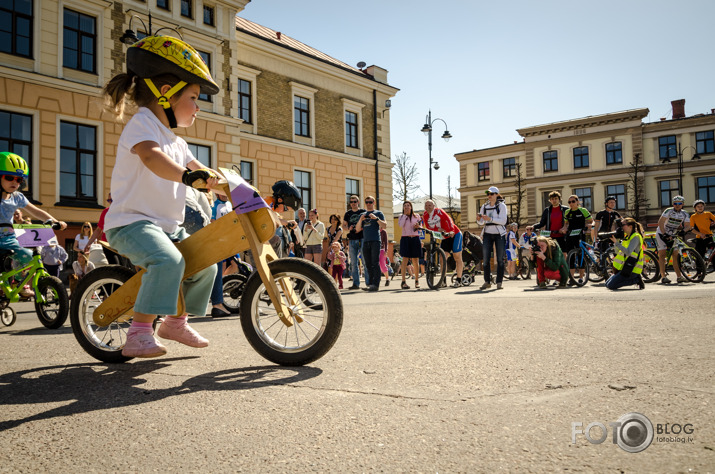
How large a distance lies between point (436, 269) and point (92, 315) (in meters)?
8.04

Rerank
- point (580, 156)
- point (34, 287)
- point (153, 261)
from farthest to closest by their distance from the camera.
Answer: point (580, 156)
point (34, 287)
point (153, 261)

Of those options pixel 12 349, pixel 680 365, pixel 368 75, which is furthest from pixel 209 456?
pixel 368 75

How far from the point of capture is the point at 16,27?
1532cm

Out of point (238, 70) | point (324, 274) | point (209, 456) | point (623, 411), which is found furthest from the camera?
point (238, 70)

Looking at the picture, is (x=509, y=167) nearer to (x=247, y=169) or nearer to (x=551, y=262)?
(x=247, y=169)

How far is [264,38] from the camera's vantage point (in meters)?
22.9

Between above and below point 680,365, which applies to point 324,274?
above

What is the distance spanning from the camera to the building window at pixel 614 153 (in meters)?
47.8

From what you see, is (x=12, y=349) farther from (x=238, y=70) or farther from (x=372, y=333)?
(x=238, y=70)

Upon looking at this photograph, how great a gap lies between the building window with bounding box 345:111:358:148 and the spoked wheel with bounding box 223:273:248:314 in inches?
846

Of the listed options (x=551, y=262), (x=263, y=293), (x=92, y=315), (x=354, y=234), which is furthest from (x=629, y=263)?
(x=92, y=315)

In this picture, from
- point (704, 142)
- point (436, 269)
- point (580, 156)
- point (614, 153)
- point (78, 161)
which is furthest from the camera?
point (580, 156)

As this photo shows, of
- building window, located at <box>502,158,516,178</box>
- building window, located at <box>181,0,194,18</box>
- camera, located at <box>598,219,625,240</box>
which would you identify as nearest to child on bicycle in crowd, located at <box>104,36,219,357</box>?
camera, located at <box>598,219,625,240</box>

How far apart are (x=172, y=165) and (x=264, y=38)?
2216cm
